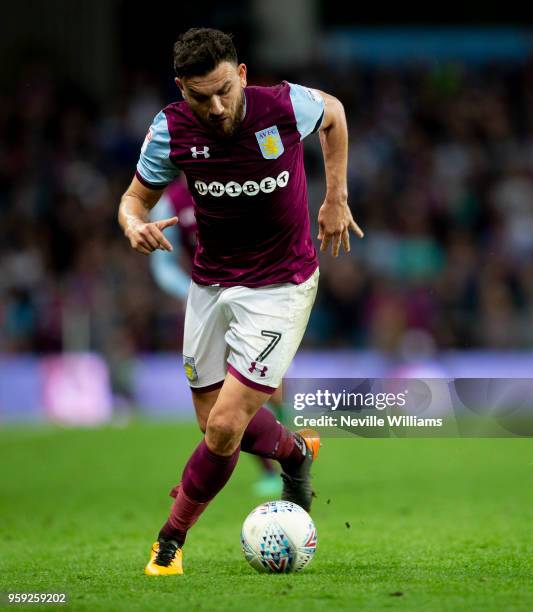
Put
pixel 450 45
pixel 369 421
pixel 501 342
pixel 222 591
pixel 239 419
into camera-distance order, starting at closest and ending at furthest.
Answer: pixel 222 591, pixel 239 419, pixel 369 421, pixel 501 342, pixel 450 45

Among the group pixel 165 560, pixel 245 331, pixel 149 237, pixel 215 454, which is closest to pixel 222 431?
pixel 215 454

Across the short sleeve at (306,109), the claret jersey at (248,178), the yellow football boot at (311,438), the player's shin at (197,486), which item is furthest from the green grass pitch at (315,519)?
the short sleeve at (306,109)

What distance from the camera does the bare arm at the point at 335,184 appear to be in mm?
6188

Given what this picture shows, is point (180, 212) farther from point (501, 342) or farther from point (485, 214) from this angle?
point (485, 214)

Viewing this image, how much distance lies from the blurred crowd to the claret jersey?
10.5 m

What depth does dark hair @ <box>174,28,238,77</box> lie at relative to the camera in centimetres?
564

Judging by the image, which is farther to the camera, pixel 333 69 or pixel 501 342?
pixel 333 69

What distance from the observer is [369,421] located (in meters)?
6.62

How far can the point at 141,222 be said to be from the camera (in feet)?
19.5

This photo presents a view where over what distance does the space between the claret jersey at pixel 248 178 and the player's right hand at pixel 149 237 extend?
1.22 ft

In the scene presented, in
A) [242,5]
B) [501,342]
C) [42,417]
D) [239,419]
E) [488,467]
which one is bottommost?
[42,417]

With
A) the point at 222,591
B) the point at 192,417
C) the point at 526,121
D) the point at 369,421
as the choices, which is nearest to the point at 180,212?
the point at 369,421

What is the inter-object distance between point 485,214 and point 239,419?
41.8 feet

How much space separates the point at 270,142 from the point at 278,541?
1.85 metres
